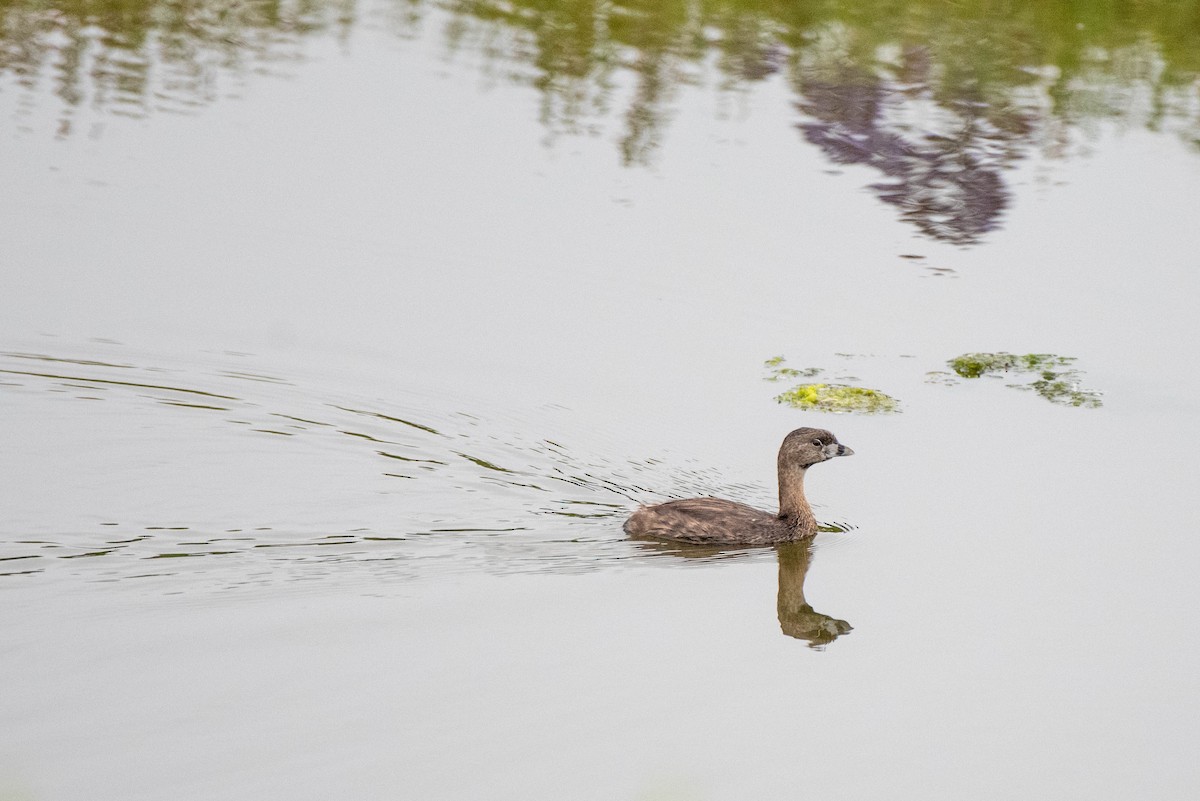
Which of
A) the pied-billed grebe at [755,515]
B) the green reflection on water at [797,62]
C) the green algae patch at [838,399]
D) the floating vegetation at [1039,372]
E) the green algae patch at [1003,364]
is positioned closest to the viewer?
the pied-billed grebe at [755,515]

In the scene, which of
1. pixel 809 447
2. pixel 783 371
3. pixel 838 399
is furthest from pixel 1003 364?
pixel 809 447

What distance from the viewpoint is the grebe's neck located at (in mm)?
10844

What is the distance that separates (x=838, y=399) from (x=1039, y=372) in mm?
1796

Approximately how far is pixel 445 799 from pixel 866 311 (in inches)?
313

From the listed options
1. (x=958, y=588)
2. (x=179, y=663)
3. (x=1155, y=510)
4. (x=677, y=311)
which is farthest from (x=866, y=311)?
(x=179, y=663)

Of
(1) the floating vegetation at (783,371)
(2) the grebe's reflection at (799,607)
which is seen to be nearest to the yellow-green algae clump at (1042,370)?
(1) the floating vegetation at (783,371)

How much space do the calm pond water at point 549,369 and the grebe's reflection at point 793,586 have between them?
59 mm

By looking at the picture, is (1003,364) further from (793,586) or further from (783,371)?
(793,586)

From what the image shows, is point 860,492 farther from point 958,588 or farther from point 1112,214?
point 1112,214

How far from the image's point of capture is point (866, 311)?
13828mm

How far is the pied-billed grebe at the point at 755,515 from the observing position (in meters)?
10.5

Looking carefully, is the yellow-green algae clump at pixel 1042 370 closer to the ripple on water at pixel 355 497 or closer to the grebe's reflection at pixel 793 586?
the ripple on water at pixel 355 497

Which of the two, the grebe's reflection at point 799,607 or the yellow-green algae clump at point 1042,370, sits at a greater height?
the yellow-green algae clump at point 1042,370

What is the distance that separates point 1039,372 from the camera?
12938mm
